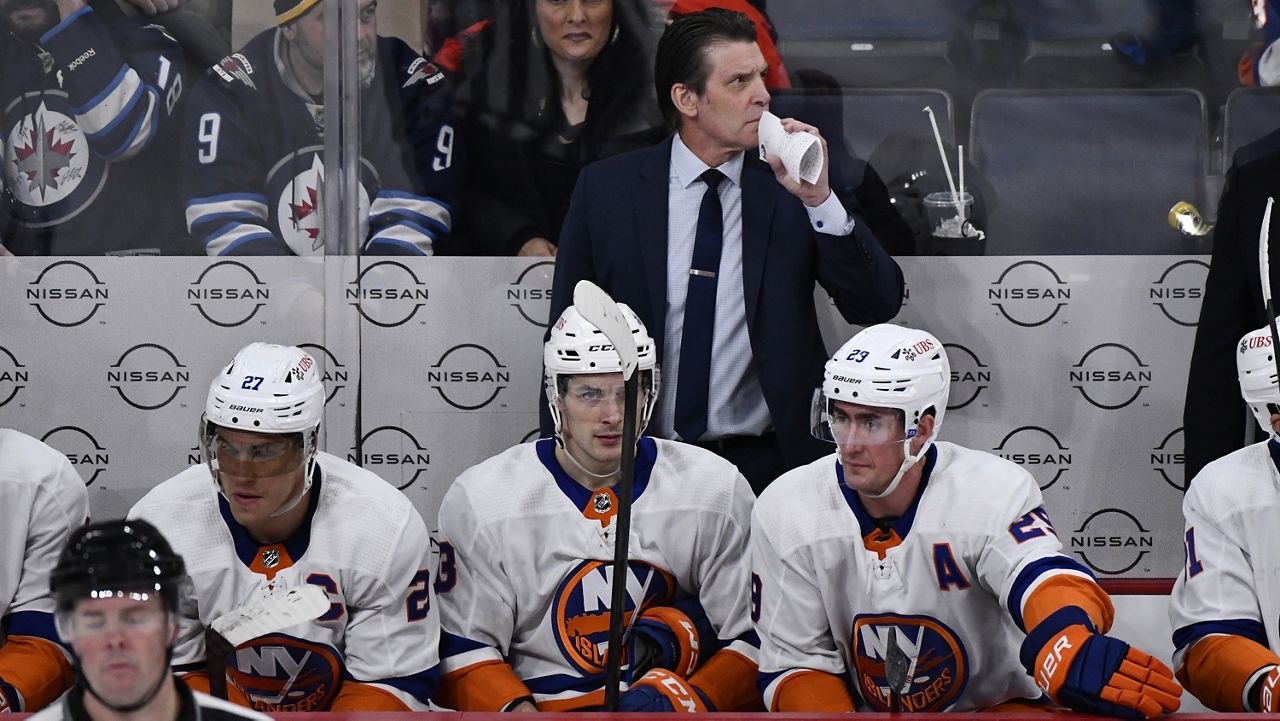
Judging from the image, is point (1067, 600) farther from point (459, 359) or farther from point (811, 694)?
point (459, 359)

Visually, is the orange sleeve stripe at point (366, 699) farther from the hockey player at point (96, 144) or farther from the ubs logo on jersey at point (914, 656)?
the hockey player at point (96, 144)

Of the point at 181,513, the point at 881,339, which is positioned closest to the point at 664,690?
the point at 881,339

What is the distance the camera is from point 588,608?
3002 millimetres

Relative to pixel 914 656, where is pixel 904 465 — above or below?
above

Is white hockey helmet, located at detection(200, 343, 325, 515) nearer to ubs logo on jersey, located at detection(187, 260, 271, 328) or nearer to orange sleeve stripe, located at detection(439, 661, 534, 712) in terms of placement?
orange sleeve stripe, located at detection(439, 661, 534, 712)

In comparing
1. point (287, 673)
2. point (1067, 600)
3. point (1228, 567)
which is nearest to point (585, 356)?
point (287, 673)

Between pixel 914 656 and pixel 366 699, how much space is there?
38.0 inches

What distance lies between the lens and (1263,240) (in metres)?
2.64

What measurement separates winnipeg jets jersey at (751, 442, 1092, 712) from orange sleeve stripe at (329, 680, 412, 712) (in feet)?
2.15

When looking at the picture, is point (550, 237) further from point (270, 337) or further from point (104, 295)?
point (104, 295)

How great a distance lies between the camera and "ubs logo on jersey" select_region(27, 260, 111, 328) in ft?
13.0

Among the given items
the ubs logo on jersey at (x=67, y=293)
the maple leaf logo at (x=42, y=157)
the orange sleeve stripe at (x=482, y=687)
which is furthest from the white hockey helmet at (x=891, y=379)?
the maple leaf logo at (x=42, y=157)

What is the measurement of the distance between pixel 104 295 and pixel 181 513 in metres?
1.26

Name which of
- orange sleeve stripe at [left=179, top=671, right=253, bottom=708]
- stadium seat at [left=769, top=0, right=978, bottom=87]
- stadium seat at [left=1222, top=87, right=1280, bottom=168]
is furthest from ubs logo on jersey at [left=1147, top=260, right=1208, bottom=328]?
orange sleeve stripe at [left=179, top=671, right=253, bottom=708]
